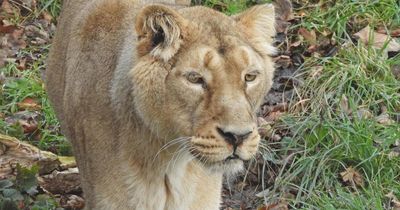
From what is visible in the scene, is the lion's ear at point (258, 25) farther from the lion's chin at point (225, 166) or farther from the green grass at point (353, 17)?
the green grass at point (353, 17)

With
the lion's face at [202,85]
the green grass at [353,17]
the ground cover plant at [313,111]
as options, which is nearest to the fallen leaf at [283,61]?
the ground cover plant at [313,111]

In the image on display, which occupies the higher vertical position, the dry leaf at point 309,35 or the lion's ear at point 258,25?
the lion's ear at point 258,25

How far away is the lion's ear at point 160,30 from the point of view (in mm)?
3793

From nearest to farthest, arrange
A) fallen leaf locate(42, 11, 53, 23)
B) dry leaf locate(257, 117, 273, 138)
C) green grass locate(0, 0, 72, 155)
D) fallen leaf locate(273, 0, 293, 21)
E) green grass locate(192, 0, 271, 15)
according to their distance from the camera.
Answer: dry leaf locate(257, 117, 273, 138) → green grass locate(0, 0, 72, 155) → fallen leaf locate(273, 0, 293, 21) → green grass locate(192, 0, 271, 15) → fallen leaf locate(42, 11, 53, 23)

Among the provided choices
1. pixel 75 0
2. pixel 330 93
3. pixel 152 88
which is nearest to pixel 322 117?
pixel 330 93

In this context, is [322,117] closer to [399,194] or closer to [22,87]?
[399,194]

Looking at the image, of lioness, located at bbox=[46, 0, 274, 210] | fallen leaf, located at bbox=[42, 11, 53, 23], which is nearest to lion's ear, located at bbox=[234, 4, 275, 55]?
lioness, located at bbox=[46, 0, 274, 210]

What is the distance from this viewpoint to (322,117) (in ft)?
19.3

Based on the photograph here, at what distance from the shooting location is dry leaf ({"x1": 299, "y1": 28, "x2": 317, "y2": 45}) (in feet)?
22.8

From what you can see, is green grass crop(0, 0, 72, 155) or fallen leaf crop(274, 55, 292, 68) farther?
fallen leaf crop(274, 55, 292, 68)

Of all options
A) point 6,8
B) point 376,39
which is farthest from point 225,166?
point 6,8

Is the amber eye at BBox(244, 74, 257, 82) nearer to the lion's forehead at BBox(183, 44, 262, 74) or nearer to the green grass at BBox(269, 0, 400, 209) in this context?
the lion's forehead at BBox(183, 44, 262, 74)

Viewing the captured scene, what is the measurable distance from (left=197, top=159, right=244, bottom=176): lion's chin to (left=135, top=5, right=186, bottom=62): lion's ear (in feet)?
1.61

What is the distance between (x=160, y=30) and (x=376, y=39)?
3305 millimetres
